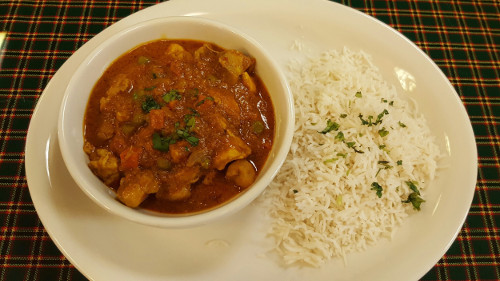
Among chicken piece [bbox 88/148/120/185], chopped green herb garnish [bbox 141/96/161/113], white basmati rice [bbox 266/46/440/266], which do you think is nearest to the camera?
chicken piece [bbox 88/148/120/185]

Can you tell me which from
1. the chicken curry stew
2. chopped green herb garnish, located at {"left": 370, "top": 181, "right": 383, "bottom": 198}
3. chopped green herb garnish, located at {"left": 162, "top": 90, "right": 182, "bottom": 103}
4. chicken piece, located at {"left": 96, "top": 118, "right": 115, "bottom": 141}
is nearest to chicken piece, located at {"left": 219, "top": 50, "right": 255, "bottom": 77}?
the chicken curry stew

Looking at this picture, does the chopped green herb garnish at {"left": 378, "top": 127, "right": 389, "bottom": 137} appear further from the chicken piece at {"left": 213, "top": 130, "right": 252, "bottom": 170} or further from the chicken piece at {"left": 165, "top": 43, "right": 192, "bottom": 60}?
the chicken piece at {"left": 165, "top": 43, "right": 192, "bottom": 60}

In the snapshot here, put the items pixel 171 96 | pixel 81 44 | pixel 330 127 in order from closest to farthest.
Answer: pixel 171 96 < pixel 330 127 < pixel 81 44

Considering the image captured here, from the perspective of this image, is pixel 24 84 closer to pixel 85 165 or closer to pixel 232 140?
pixel 85 165

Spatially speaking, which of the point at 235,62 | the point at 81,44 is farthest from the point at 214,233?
the point at 81,44

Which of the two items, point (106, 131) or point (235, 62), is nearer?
→ point (106, 131)

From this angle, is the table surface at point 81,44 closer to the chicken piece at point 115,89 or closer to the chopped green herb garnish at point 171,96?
the chicken piece at point 115,89

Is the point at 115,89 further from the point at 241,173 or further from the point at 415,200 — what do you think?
the point at 415,200

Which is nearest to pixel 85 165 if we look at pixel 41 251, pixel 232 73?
pixel 41 251
